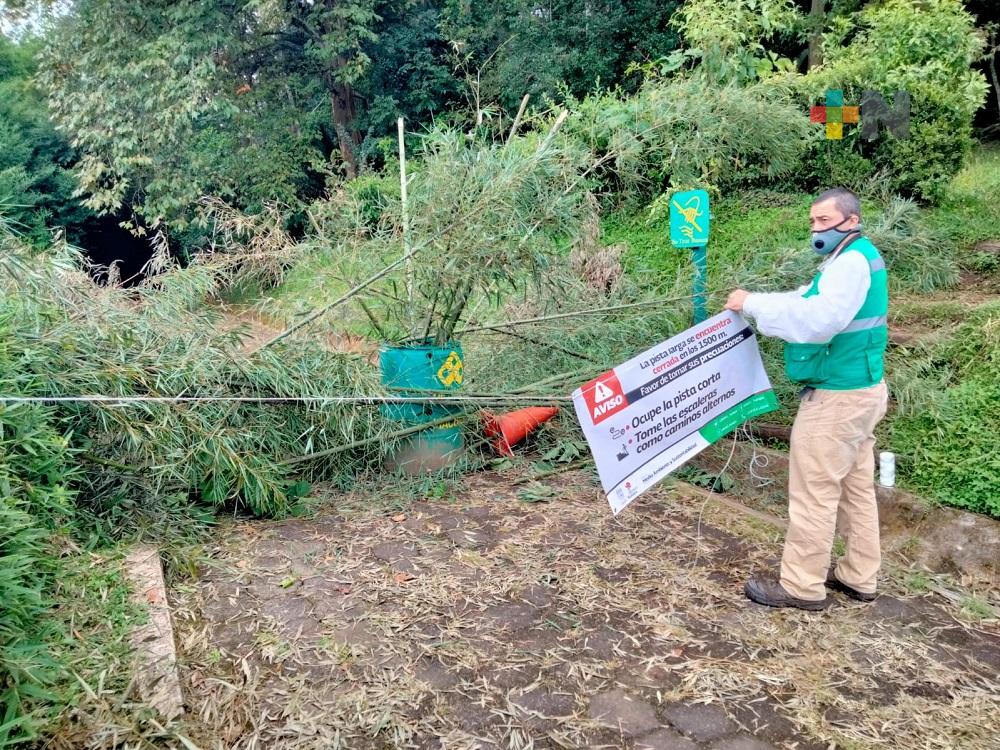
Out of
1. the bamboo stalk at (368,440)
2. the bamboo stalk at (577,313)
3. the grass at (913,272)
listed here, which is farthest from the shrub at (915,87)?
the bamboo stalk at (368,440)

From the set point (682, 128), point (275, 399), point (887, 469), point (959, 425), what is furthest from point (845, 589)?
point (682, 128)

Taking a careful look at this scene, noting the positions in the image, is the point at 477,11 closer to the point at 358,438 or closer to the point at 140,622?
the point at 358,438

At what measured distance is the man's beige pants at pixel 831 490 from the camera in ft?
10.2

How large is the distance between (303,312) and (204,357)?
39.6 inches

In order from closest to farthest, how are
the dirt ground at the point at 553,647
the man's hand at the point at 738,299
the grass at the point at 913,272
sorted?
the dirt ground at the point at 553,647 → the man's hand at the point at 738,299 → the grass at the point at 913,272

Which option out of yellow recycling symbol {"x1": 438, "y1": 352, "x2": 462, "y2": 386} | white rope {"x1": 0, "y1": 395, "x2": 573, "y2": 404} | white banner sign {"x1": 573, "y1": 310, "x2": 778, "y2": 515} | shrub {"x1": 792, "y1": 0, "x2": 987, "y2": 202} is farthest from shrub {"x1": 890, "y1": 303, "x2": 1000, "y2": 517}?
shrub {"x1": 792, "y1": 0, "x2": 987, "y2": 202}

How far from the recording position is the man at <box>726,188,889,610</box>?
9.79ft

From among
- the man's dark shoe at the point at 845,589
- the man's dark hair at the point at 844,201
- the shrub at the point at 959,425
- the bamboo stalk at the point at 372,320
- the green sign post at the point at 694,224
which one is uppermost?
the man's dark hair at the point at 844,201

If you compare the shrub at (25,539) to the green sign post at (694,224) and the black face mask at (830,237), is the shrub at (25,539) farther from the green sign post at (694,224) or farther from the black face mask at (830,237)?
the green sign post at (694,224)

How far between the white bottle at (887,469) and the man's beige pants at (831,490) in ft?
2.24

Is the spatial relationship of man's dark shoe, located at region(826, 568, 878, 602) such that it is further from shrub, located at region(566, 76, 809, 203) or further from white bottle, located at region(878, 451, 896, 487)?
shrub, located at region(566, 76, 809, 203)

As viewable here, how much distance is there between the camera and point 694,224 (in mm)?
4703

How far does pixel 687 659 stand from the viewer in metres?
2.89

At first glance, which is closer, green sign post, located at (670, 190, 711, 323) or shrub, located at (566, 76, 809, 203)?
green sign post, located at (670, 190, 711, 323)
